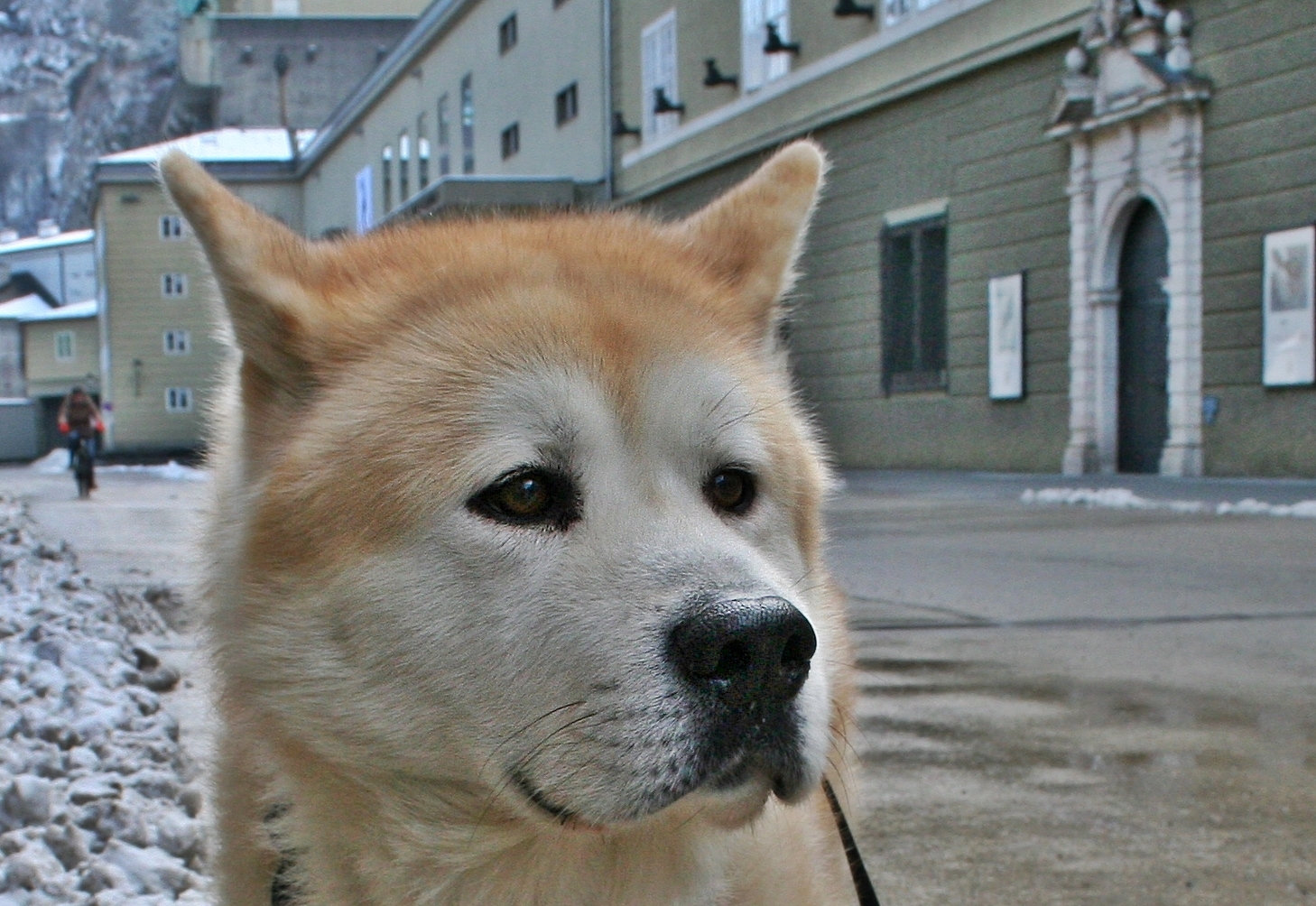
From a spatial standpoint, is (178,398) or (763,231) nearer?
(763,231)

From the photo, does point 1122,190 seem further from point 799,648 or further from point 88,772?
point 799,648

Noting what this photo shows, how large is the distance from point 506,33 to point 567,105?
184 inches

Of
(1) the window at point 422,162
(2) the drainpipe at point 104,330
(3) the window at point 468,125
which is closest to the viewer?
(3) the window at point 468,125

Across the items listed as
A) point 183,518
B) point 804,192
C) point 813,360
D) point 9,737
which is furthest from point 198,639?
point 813,360

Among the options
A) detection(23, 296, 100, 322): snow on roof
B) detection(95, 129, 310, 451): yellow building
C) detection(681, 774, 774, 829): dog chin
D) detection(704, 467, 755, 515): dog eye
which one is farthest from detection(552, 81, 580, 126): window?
detection(23, 296, 100, 322): snow on roof

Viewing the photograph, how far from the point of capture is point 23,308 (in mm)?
73750

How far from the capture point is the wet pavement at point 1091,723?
3.12 metres

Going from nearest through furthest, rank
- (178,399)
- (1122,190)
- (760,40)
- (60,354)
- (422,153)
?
(1122,190)
(760,40)
(422,153)
(178,399)
(60,354)

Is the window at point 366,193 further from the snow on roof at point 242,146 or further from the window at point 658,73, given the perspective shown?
the window at point 658,73

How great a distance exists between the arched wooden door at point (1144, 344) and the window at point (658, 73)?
11.3 metres

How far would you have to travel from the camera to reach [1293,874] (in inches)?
118

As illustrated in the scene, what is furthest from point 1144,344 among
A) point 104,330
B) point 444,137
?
point 104,330

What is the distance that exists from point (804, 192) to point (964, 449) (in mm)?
15740

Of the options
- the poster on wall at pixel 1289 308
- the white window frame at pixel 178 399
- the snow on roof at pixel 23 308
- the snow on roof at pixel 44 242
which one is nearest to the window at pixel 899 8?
the poster on wall at pixel 1289 308
